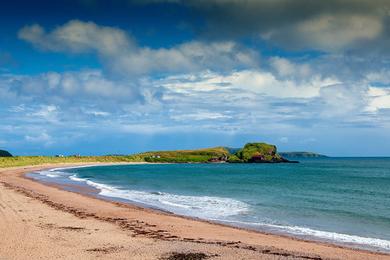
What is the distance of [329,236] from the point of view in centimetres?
2323

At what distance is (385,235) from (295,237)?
17.2 ft

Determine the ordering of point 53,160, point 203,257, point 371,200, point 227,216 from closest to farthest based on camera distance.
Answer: point 203,257, point 227,216, point 371,200, point 53,160

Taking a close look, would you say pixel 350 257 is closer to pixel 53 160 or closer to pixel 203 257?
pixel 203 257

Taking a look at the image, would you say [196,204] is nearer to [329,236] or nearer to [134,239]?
[329,236]

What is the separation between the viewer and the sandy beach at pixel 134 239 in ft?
58.3

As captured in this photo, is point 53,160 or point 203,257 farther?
point 53,160

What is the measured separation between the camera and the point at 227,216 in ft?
100

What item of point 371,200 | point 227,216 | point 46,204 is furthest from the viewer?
point 371,200

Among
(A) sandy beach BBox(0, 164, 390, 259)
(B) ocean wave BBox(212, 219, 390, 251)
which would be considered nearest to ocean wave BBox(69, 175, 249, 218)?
(A) sandy beach BBox(0, 164, 390, 259)

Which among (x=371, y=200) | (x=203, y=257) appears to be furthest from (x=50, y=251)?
(x=371, y=200)

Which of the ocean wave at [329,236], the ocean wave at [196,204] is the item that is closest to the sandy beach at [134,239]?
the ocean wave at [329,236]

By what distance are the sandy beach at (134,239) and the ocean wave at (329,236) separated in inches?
70.2

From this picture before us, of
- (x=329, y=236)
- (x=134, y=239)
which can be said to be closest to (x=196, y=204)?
(x=329, y=236)

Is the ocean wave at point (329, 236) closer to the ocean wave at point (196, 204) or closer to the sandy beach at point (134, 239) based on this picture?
the sandy beach at point (134, 239)
